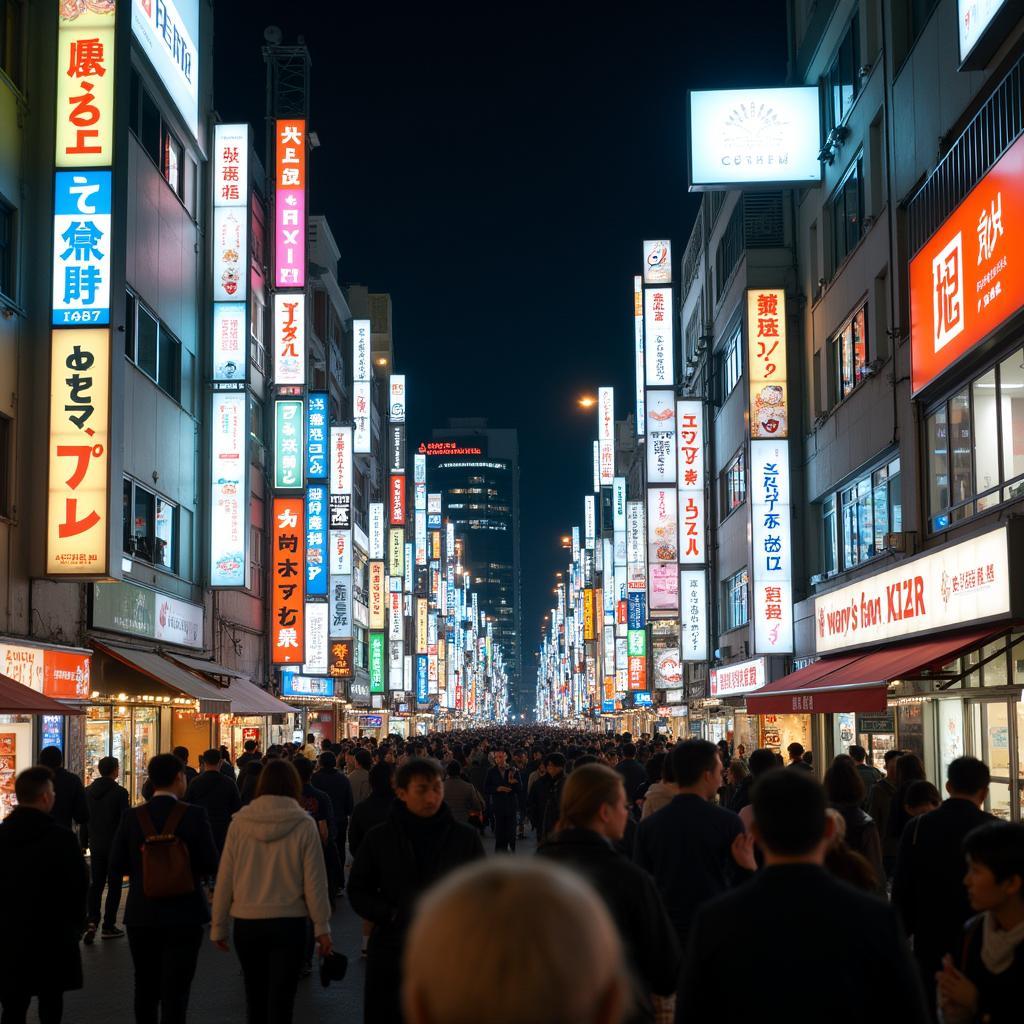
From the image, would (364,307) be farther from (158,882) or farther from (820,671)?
(158,882)

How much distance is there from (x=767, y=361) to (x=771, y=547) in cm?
363

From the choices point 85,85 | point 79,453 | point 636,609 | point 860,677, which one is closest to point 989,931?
point 860,677

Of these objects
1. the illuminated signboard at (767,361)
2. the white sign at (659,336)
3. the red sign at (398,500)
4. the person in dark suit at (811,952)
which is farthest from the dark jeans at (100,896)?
the red sign at (398,500)

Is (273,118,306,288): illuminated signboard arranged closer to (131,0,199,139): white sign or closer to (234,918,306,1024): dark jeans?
(131,0,199,139): white sign

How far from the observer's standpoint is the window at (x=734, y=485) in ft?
126

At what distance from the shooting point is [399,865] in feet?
24.0

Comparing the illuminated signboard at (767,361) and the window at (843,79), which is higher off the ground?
the window at (843,79)

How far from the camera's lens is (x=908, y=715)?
22.6 m

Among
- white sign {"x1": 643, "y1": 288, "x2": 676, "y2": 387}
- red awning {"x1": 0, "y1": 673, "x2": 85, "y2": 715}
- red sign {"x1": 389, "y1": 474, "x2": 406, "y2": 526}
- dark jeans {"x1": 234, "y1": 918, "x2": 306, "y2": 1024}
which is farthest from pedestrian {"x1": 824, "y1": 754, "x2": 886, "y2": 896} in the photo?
red sign {"x1": 389, "y1": 474, "x2": 406, "y2": 526}

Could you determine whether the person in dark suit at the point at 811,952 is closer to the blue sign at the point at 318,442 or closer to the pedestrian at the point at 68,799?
the pedestrian at the point at 68,799

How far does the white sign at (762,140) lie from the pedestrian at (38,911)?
23.2 meters

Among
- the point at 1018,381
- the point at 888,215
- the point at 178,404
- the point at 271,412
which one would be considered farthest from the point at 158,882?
the point at 271,412

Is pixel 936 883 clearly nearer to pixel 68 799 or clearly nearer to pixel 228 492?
pixel 68 799

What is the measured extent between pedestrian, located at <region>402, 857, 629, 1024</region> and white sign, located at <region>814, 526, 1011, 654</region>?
539 inches
